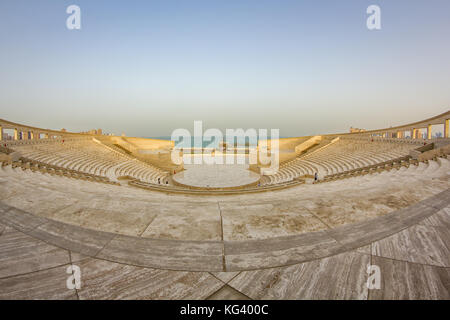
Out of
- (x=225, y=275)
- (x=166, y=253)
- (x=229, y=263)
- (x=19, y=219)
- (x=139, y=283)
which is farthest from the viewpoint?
(x=19, y=219)

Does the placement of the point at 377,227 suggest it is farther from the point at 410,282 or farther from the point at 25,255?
the point at 25,255

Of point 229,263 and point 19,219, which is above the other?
point 19,219

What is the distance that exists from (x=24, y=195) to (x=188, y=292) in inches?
189

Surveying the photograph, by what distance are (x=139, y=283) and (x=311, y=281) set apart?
1787 mm

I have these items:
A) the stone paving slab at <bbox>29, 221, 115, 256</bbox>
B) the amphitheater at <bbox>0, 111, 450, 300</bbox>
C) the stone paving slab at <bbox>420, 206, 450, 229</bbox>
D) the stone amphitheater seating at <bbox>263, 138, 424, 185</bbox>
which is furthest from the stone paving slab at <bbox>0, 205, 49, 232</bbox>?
the stone amphitheater seating at <bbox>263, 138, 424, 185</bbox>

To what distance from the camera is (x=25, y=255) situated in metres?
2.31

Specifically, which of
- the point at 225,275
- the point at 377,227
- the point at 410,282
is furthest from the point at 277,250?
the point at 377,227

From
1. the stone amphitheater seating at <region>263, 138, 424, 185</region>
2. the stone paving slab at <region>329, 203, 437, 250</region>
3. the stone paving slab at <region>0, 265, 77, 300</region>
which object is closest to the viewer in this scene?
the stone paving slab at <region>0, 265, 77, 300</region>

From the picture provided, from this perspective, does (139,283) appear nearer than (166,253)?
Yes

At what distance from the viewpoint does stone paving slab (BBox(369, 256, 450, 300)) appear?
1.75 m

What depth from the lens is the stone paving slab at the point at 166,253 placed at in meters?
2.25

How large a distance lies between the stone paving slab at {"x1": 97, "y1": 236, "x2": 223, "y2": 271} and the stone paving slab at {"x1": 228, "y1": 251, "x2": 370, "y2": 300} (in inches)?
17.6

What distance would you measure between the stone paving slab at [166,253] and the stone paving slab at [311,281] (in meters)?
0.45

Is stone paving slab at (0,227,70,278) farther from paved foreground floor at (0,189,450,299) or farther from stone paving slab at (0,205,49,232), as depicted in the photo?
stone paving slab at (0,205,49,232)
